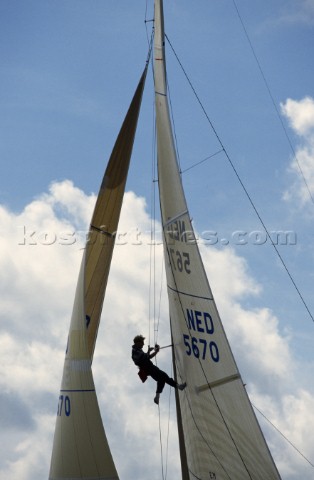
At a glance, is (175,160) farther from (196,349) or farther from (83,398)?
(83,398)

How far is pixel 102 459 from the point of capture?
1773 centimetres

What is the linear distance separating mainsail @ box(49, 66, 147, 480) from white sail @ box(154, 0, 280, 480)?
55.8 inches

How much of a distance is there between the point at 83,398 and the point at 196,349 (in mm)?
2203

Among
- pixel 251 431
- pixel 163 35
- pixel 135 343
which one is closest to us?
pixel 251 431

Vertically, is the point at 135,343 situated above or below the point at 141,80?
below

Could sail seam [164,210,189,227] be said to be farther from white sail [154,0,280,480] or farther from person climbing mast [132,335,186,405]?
person climbing mast [132,335,186,405]

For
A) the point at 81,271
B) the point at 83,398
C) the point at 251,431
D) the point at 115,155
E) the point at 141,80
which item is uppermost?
the point at 141,80

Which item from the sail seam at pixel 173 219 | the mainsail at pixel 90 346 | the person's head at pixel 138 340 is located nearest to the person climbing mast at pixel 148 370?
the person's head at pixel 138 340

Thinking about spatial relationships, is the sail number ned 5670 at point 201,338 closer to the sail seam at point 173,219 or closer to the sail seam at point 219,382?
the sail seam at point 219,382

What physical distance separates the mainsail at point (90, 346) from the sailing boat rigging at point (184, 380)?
0.7 inches

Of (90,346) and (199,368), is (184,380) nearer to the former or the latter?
(199,368)

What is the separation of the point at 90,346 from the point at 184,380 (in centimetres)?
232

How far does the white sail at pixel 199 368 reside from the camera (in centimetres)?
1745

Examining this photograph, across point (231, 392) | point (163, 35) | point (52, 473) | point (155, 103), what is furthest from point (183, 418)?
point (163, 35)
